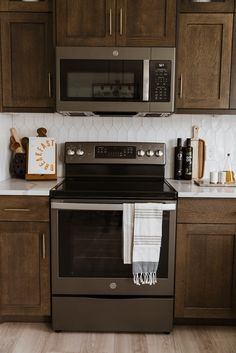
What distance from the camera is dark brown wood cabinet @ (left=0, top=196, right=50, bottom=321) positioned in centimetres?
218

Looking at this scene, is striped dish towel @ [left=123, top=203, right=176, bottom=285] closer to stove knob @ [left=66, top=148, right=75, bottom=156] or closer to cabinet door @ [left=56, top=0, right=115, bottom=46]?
stove knob @ [left=66, top=148, right=75, bottom=156]

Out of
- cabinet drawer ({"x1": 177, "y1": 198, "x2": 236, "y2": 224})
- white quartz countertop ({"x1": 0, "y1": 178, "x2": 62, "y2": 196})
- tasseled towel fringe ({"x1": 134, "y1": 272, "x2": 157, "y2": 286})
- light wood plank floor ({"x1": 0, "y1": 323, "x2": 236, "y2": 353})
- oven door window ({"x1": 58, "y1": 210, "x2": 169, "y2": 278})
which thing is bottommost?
light wood plank floor ({"x1": 0, "y1": 323, "x2": 236, "y2": 353})

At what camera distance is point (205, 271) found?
2229 mm

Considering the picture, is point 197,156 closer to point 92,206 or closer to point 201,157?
point 201,157

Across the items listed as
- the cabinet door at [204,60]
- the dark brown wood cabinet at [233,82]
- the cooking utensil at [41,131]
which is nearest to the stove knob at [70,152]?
the cooking utensil at [41,131]

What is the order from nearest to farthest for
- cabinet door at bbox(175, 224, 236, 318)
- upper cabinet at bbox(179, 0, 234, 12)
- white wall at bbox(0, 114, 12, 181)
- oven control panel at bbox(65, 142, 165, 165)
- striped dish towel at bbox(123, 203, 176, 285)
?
striped dish towel at bbox(123, 203, 176, 285), cabinet door at bbox(175, 224, 236, 318), upper cabinet at bbox(179, 0, 234, 12), white wall at bbox(0, 114, 12, 181), oven control panel at bbox(65, 142, 165, 165)

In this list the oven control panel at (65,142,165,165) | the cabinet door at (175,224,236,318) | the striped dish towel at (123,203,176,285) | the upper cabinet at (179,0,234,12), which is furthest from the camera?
the oven control panel at (65,142,165,165)

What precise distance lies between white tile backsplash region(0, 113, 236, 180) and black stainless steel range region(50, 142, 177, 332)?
579 mm

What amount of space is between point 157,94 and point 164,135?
505 mm

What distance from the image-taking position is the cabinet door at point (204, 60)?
234 centimetres

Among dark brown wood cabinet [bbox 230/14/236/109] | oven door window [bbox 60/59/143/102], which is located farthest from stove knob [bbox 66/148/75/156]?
dark brown wood cabinet [bbox 230/14/236/109]

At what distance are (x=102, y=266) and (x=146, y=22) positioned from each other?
1.53 m

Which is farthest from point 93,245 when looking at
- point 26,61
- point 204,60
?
point 204,60

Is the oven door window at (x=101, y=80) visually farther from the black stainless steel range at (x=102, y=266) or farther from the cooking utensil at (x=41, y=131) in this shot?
the black stainless steel range at (x=102, y=266)
